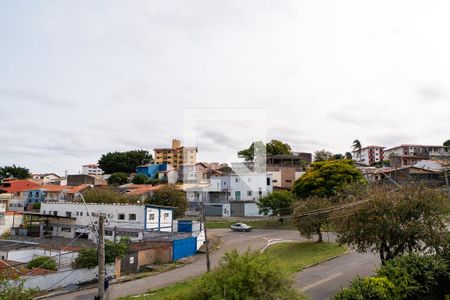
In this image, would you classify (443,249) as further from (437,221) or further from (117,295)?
(117,295)

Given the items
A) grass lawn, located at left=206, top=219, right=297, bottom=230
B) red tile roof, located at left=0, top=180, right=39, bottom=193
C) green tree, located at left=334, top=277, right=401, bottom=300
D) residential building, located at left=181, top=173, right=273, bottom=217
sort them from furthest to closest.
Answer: red tile roof, located at left=0, top=180, right=39, bottom=193 → residential building, located at left=181, top=173, right=273, bottom=217 → grass lawn, located at left=206, top=219, right=297, bottom=230 → green tree, located at left=334, top=277, right=401, bottom=300

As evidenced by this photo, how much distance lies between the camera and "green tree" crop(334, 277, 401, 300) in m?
11.1

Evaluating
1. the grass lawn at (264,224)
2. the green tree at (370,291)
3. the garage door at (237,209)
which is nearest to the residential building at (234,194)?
the garage door at (237,209)

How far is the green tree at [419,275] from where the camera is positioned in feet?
41.7

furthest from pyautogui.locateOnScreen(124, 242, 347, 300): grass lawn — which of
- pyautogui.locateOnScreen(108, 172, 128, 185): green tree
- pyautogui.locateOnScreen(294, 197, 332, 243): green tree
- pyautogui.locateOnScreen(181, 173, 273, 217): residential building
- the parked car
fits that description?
pyautogui.locateOnScreen(108, 172, 128, 185): green tree

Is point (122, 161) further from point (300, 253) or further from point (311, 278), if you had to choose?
point (311, 278)

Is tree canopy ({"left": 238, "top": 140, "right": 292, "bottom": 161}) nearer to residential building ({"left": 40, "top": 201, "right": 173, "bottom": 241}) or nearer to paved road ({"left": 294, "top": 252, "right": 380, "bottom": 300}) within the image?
residential building ({"left": 40, "top": 201, "right": 173, "bottom": 241})

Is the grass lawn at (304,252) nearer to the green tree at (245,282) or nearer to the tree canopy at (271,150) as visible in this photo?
the green tree at (245,282)

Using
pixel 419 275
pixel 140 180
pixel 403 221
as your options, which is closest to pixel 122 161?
pixel 140 180

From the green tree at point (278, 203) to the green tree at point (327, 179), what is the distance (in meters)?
1.32

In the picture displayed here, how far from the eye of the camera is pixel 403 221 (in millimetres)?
15961

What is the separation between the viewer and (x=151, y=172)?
90.9 metres

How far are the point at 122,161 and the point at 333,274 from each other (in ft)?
272

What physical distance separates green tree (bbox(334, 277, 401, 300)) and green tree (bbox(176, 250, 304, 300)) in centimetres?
180
